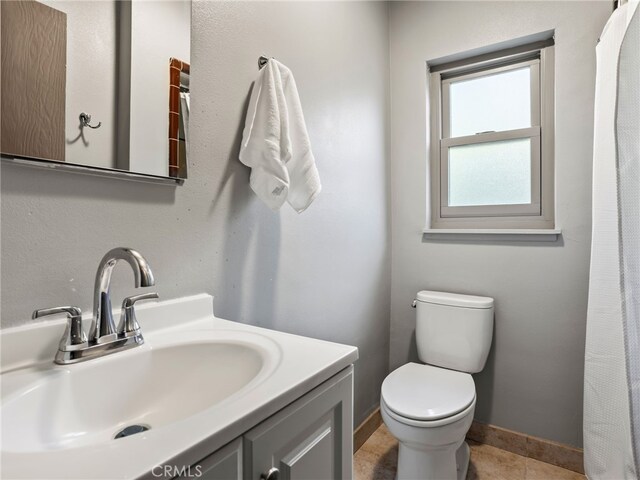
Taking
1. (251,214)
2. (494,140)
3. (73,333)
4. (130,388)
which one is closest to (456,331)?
(494,140)

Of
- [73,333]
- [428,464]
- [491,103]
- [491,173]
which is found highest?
[491,103]

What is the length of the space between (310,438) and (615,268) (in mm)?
1257

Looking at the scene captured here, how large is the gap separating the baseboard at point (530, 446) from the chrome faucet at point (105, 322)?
1.80m

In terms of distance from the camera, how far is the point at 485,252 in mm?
1807

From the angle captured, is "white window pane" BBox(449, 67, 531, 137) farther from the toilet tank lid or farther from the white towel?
the white towel

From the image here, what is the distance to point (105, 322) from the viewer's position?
72 cm

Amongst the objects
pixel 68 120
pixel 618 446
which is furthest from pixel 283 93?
pixel 618 446

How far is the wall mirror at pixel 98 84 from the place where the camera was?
66 centimetres

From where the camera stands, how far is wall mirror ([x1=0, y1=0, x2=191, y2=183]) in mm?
659

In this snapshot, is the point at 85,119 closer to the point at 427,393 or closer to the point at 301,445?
the point at 301,445

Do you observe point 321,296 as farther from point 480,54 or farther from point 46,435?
point 480,54

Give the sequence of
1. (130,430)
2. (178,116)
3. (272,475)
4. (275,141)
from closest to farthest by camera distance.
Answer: (272,475) → (130,430) → (178,116) → (275,141)
